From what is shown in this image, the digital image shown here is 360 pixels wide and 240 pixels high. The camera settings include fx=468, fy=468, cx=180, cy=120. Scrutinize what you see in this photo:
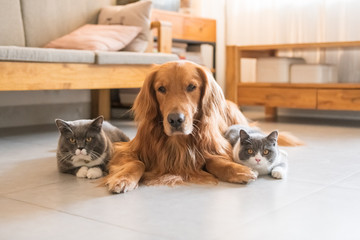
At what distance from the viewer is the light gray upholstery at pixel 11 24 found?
3.65m

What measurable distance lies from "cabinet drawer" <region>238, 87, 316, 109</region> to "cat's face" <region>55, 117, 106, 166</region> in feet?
8.18

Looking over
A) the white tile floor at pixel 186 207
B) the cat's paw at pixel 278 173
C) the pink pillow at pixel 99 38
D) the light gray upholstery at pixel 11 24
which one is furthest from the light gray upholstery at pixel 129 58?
the cat's paw at pixel 278 173

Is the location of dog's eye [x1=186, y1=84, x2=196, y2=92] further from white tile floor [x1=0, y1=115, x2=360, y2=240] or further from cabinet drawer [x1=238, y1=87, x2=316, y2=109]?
cabinet drawer [x1=238, y1=87, x2=316, y2=109]

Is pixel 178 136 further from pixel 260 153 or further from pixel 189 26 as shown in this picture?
pixel 189 26

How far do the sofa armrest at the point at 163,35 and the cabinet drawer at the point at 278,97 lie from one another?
2.93 ft

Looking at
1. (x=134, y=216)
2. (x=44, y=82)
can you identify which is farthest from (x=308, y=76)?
(x=134, y=216)

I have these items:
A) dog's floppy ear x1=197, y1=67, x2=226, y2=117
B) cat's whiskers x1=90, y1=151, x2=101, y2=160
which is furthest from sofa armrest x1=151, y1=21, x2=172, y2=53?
cat's whiskers x1=90, y1=151, x2=101, y2=160

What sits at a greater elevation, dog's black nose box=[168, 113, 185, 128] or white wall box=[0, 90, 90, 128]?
dog's black nose box=[168, 113, 185, 128]

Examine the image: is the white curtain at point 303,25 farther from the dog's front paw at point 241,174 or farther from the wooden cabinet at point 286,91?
the dog's front paw at point 241,174

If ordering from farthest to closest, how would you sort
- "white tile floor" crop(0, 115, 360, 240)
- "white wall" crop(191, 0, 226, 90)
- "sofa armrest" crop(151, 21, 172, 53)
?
"white wall" crop(191, 0, 226, 90), "sofa armrest" crop(151, 21, 172, 53), "white tile floor" crop(0, 115, 360, 240)

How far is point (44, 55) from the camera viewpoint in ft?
10.1

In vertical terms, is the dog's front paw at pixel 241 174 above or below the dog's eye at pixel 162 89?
below

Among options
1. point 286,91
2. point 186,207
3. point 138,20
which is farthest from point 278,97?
point 186,207

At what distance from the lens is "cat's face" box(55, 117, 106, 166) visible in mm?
2006
